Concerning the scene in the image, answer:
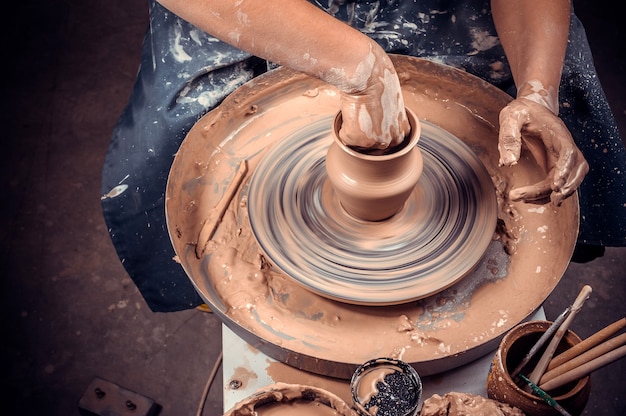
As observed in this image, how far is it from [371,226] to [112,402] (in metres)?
1.40

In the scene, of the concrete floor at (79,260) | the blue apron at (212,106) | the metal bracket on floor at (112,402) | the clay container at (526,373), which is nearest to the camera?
the clay container at (526,373)

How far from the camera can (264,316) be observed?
162 centimetres

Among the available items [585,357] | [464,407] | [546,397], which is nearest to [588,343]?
[585,357]

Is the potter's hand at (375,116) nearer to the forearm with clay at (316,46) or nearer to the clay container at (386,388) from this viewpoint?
the forearm with clay at (316,46)

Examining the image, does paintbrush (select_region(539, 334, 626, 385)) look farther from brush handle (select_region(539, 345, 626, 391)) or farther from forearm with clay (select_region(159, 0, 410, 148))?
forearm with clay (select_region(159, 0, 410, 148))

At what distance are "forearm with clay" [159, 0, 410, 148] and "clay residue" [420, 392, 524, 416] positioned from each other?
24.4 inches

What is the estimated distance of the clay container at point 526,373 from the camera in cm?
136

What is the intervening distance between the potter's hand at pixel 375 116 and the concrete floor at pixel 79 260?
144cm

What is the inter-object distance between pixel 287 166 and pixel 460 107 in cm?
62

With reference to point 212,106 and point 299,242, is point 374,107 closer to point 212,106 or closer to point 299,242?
point 299,242

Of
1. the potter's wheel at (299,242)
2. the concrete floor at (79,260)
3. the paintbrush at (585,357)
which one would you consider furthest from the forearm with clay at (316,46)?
the concrete floor at (79,260)

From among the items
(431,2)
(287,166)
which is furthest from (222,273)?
(431,2)

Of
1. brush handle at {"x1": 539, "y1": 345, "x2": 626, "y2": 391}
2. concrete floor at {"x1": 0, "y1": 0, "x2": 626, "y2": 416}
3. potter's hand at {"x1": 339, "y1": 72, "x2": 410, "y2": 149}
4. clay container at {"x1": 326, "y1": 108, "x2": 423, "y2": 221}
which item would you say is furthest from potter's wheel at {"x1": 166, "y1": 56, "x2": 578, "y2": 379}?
concrete floor at {"x1": 0, "y1": 0, "x2": 626, "y2": 416}

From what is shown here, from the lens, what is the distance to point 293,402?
1432 mm
